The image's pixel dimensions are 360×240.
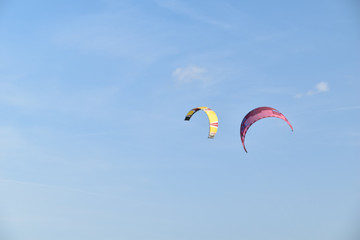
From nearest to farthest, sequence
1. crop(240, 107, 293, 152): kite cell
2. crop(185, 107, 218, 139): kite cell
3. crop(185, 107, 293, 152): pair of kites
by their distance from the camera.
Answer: crop(240, 107, 293, 152): kite cell → crop(185, 107, 293, 152): pair of kites → crop(185, 107, 218, 139): kite cell

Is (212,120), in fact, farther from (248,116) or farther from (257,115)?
(257,115)

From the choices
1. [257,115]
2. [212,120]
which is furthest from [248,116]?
[212,120]

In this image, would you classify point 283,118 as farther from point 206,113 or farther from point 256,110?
point 206,113

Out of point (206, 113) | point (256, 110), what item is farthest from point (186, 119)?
point (256, 110)

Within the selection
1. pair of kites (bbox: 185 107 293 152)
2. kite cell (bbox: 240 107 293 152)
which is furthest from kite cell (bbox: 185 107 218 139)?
kite cell (bbox: 240 107 293 152)

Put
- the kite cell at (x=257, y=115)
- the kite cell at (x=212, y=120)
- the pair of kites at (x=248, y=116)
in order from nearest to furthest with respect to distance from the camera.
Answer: the kite cell at (x=257, y=115)
the pair of kites at (x=248, y=116)
the kite cell at (x=212, y=120)

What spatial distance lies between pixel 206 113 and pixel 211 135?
2.85m

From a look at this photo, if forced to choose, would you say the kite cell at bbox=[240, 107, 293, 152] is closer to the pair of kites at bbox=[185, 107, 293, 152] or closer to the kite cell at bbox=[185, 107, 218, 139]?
the pair of kites at bbox=[185, 107, 293, 152]

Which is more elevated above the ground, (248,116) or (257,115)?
(248,116)

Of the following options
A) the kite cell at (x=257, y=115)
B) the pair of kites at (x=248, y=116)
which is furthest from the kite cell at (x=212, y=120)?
the kite cell at (x=257, y=115)

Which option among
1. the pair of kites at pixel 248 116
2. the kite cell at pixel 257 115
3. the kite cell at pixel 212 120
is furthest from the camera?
the kite cell at pixel 212 120

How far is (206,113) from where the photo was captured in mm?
81688

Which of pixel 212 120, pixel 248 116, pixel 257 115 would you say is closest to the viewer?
pixel 257 115

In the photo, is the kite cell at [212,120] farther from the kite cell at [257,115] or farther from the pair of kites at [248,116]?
the kite cell at [257,115]
